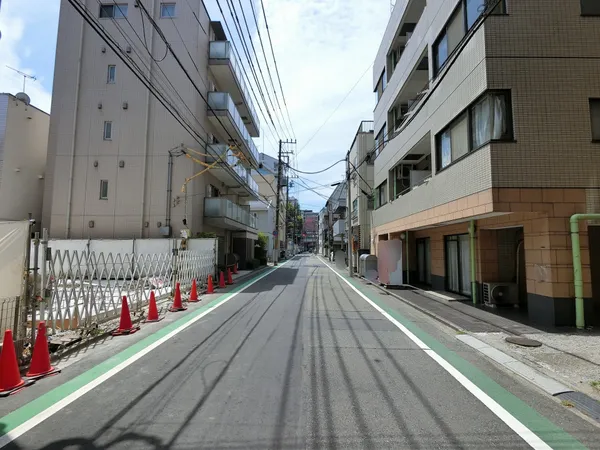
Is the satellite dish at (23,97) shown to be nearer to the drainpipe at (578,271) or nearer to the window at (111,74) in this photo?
the window at (111,74)

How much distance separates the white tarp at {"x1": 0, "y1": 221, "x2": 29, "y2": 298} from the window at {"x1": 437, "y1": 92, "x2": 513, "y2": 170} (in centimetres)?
916

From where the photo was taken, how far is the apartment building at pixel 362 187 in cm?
2644

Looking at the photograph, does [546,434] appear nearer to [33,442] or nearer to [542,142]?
[33,442]

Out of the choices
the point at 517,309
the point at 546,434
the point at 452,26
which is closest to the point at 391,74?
the point at 452,26

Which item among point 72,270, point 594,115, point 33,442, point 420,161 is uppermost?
point 420,161

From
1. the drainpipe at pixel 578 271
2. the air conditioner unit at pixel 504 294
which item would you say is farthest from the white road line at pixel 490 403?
the air conditioner unit at pixel 504 294

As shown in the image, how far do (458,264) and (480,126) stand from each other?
235 inches

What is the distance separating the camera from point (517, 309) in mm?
10242

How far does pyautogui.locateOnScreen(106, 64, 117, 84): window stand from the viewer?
835 inches

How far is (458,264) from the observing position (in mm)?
13242

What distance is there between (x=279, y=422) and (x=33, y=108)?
2506cm

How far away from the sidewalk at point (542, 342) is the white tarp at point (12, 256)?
746cm

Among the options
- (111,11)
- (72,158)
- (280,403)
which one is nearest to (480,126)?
(280,403)

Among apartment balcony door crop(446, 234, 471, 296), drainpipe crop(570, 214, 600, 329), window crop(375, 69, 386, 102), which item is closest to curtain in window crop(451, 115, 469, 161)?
drainpipe crop(570, 214, 600, 329)
